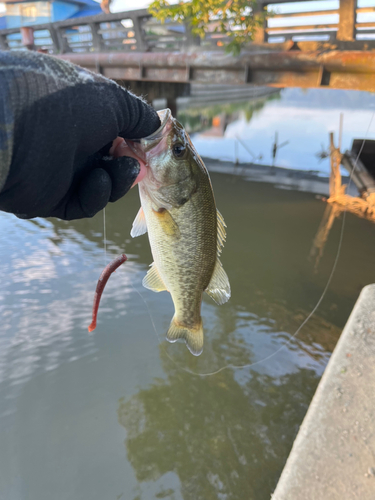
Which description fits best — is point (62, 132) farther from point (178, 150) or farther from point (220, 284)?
point (220, 284)

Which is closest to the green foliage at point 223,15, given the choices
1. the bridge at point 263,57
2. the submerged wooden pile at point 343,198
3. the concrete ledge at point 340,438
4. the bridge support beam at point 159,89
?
the bridge at point 263,57

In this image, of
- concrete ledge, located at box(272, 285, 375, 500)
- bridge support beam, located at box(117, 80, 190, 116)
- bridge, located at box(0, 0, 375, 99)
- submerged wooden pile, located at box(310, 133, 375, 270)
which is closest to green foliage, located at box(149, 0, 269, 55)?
bridge, located at box(0, 0, 375, 99)

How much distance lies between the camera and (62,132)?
1.14 meters

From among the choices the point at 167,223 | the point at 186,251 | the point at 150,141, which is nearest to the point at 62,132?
the point at 150,141

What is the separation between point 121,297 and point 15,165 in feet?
12.9

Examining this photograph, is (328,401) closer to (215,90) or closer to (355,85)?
(355,85)

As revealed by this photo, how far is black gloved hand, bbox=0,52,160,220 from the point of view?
104 cm

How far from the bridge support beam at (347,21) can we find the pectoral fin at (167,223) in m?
6.68

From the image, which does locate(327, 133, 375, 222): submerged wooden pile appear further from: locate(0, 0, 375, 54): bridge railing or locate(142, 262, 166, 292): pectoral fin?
locate(142, 262, 166, 292): pectoral fin

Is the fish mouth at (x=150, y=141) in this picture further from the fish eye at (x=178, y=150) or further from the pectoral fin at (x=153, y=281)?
the pectoral fin at (x=153, y=281)

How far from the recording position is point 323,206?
850cm

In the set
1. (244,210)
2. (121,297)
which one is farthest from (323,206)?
(121,297)

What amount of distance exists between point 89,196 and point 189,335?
49.5 inches

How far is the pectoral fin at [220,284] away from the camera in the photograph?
2.04 meters
